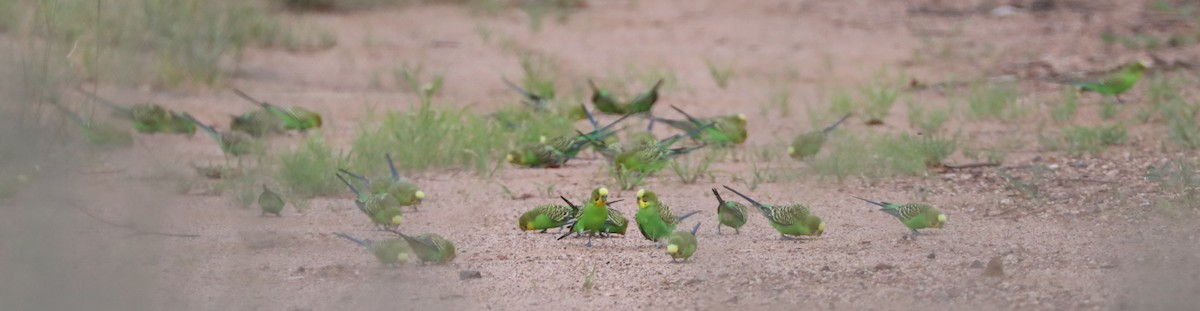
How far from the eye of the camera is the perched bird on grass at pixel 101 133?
4.06 metres

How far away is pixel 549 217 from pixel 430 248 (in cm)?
51

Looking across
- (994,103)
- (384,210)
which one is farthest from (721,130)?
(384,210)

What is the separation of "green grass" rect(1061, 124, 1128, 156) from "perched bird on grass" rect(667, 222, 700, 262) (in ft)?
7.25

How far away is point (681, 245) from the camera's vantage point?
3.74 meters

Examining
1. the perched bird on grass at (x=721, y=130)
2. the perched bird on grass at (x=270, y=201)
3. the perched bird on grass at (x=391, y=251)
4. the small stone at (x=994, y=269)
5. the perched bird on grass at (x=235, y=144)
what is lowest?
the perched bird on grass at (x=235, y=144)

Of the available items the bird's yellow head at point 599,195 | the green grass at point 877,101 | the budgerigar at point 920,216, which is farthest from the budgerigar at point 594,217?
the green grass at point 877,101

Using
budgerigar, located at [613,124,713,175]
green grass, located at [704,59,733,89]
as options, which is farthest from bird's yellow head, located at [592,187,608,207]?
green grass, located at [704,59,733,89]

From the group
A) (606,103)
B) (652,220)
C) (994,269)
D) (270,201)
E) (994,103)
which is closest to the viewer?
(994,269)

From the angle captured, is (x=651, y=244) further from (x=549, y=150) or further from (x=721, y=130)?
(x=721, y=130)

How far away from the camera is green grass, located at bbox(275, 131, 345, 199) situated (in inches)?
195

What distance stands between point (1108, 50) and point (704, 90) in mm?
2175

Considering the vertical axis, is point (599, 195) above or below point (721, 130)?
above

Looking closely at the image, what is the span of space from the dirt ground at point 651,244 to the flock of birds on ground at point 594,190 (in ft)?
0.19

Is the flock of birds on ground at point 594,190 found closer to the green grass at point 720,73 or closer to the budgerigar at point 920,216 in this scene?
the budgerigar at point 920,216
